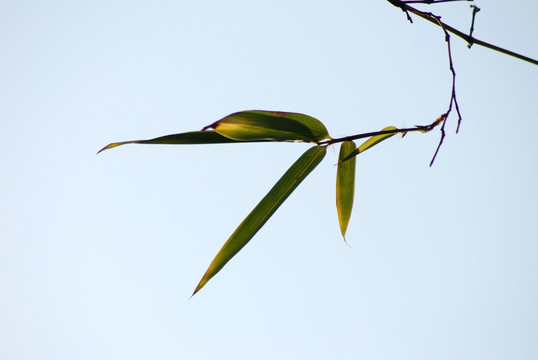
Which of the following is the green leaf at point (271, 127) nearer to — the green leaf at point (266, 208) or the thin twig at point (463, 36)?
the green leaf at point (266, 208)

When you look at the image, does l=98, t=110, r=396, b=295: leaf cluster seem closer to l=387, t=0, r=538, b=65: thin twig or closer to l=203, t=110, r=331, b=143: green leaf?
l=203, t=110, r=331, b=143: green leaf

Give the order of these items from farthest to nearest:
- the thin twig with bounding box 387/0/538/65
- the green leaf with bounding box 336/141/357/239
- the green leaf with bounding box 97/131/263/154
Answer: the green leaf with bounding box 336/141/357/239, the green leaf with bounding box 97/131/263/154, the thin twig with bounding box 387/0/538/65

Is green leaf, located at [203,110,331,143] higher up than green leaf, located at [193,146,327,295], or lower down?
higher up

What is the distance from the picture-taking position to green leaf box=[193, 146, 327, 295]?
780 millimetres

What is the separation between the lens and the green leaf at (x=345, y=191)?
2.99 feet

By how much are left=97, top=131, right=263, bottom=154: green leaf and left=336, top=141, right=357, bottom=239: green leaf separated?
0.82 ft

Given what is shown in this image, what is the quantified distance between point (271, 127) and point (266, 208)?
0.44 feet

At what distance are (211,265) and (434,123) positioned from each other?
0.39m

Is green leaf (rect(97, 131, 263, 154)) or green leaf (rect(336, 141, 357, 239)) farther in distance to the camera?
green leaf (rect(336, 141, 357, 239))

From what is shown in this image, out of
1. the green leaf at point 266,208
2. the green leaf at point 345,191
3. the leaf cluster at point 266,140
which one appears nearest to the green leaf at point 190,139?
the leaf cluster at point 266,140

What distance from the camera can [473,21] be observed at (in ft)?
2.24

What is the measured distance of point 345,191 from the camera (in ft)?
3.03

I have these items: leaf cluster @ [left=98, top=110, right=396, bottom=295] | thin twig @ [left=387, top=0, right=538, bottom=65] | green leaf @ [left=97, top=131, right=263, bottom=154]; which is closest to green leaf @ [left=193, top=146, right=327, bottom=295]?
leaf cluster @ [left=98, top=110, right=396, bottom=295]

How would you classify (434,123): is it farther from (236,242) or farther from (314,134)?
(236,242)
